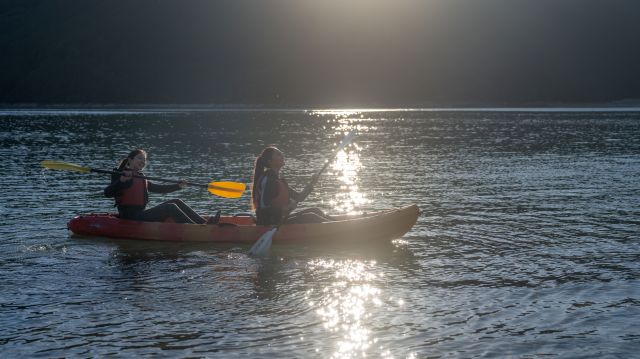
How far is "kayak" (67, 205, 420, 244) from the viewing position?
46.2 ft

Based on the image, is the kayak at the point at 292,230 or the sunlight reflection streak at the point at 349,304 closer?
the sunlight reflection streak at the point at 349,304

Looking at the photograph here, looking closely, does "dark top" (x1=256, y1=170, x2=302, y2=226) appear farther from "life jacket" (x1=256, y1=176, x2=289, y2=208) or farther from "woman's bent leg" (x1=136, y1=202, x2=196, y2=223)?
"woman's bent leg" (x1=136, y1=202, x2=196, y2=223)

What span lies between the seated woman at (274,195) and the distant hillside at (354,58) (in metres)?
150

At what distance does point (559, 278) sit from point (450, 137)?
4198 cm

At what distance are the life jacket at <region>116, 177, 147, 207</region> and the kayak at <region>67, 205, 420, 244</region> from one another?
387 mm

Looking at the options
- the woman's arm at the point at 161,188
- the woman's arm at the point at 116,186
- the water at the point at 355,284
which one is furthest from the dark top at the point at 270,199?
the woman's arm at the point at 116,186

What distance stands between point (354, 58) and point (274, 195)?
566 feet

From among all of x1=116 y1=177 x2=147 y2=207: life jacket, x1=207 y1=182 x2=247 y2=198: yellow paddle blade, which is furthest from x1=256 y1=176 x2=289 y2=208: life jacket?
x1=116 y1=177 x2=147 y2=207: life jacket

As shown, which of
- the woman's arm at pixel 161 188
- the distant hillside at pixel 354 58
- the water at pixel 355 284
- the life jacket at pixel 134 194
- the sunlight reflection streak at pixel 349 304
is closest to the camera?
the sunlight reflection streak at pixel 349 304

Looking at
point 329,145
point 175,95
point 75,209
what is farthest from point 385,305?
point 175,95

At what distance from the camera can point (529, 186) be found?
23828 millimetres

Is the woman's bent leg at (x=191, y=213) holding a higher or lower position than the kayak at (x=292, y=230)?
higher

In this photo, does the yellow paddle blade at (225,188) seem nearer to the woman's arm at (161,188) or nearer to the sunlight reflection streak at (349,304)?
the woman's arm at (161,188)

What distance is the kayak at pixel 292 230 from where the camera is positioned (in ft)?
46.2
